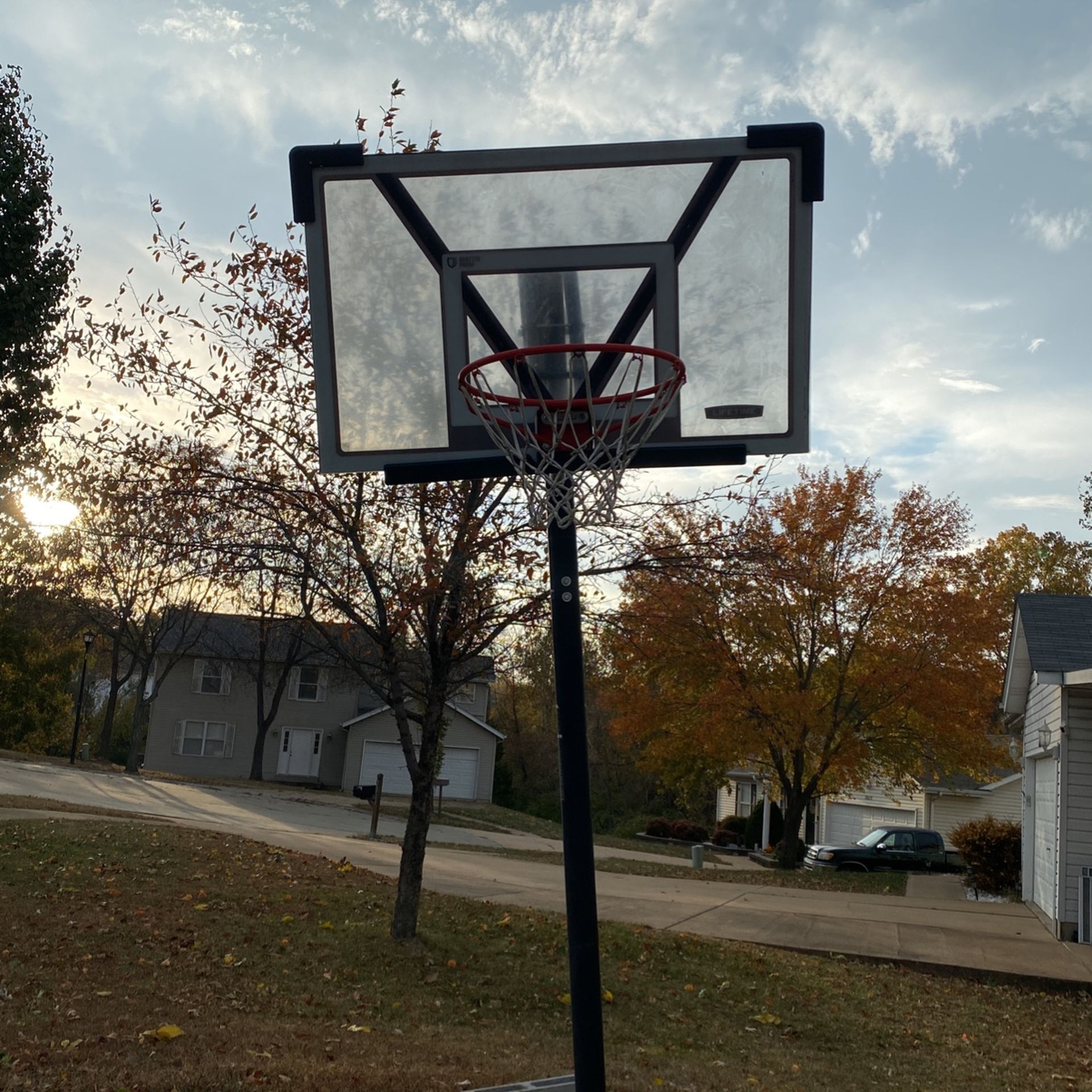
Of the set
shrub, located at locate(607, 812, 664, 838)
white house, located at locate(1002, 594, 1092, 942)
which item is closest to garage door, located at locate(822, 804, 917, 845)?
shrub, located at locate(607, 812, 664, 838)

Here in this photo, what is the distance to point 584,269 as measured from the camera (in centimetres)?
555

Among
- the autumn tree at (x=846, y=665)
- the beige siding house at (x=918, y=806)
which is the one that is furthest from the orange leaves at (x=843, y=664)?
the beige siding house at (x=918, y=806)

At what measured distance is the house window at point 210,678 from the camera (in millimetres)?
44938

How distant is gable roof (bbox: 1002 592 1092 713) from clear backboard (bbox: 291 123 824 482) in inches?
370

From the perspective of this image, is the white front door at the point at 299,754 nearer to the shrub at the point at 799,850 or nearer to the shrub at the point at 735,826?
the shrub at the point at 735,826

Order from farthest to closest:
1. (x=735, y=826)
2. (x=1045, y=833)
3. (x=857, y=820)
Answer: (x=735, y=826) → (x=857, y=820) → (x=1045, y=833)

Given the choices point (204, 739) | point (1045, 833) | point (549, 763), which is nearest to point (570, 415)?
point (1045, 833)

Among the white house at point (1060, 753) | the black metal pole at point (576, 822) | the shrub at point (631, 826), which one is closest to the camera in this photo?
the black metal pole at point (576, 822)

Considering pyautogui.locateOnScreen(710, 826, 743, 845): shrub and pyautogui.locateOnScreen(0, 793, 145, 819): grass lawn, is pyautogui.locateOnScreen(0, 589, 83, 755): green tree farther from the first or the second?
pyautogui.locateOnScreen(710, 826, 743, 845): shrub

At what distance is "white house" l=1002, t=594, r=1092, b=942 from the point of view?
1359 cm

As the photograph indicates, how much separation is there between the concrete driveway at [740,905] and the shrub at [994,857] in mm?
869

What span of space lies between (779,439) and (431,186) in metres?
2.32

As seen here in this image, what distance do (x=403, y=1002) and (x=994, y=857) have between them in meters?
16.2

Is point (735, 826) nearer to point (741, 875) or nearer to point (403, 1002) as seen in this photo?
point (741, 875)
